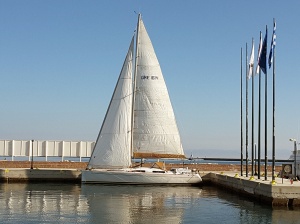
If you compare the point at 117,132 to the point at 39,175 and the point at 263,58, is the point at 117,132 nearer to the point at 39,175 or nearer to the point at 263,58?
the point at 39,175

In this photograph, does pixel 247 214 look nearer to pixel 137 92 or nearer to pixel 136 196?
pixel 136 196

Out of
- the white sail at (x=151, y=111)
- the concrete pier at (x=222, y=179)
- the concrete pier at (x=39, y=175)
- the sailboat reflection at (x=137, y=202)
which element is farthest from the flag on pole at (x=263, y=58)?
the concrete pier at (x=39, y=175)

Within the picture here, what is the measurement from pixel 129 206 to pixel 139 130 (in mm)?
21264

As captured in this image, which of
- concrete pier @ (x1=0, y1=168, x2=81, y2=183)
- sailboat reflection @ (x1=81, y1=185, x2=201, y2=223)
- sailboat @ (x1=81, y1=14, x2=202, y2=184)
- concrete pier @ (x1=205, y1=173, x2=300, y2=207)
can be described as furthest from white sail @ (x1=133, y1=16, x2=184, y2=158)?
concrete pier @ (x1=205, y1=173, x2=300, y2=207)

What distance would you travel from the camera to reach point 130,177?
58.6 meters

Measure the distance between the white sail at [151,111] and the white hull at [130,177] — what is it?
329 cm

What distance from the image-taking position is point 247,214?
38.2 metres

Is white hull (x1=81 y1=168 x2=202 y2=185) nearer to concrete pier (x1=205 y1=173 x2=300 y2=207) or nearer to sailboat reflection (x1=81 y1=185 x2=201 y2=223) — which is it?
sailboat reflection (x1=81 y1=185 x2=201 y2=223)

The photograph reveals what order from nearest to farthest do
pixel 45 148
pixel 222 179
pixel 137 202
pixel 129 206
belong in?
pixel 129 206, pixel 137 202, pixel 222 179, pixel 45 148

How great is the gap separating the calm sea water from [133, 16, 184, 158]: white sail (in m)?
7.05

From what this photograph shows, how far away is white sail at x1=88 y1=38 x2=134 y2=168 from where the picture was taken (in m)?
60.0

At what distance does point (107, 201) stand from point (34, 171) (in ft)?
71.0

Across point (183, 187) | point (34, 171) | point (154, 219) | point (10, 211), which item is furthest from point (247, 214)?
point (34, 171)

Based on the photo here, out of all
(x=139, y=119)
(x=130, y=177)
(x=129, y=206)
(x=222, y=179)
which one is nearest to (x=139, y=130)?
(x=139, y=119)
